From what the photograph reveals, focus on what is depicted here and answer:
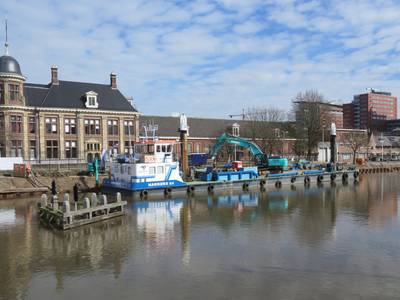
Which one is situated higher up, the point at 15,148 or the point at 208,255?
the point at 15,148

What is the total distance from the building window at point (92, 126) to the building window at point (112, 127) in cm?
188

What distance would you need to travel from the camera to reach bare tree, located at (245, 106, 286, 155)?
205 feet

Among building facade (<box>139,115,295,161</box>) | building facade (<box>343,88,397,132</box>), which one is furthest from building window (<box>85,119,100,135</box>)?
building facade (<box>343,88,397,132</box>)

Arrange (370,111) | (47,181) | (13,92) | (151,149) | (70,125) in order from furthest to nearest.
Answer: (370,111)
(70,125)
(13,92)
(47,181)
(151,149)

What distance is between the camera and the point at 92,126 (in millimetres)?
55281

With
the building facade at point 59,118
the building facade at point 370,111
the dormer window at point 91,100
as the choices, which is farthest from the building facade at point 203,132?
the building facade at point 370,111

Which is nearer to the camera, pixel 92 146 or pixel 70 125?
pixel 70 125

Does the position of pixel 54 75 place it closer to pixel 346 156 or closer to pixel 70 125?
pixel 70 125

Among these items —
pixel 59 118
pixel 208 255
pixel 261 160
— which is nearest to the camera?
pixel 208 255

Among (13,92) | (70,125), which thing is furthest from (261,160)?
(13,92)

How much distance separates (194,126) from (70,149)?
86.1ft

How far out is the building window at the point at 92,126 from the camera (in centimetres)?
5472

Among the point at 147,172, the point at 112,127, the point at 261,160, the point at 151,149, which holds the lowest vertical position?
the point at 147,172

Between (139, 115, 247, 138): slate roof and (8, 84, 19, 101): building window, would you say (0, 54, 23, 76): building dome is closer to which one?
(8, 84, 19, 101): building window
